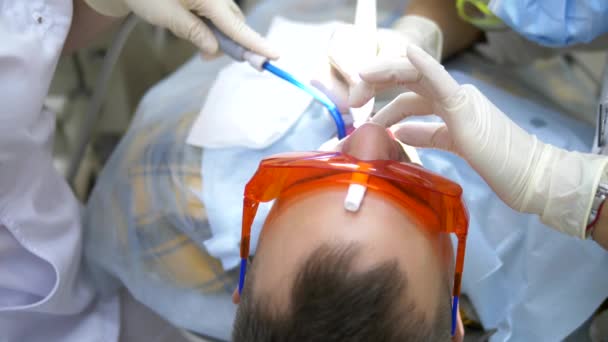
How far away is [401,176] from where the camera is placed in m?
0.71

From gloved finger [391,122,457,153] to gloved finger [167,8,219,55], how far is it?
0.37 metres

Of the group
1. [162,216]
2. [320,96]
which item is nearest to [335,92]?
[320,96]

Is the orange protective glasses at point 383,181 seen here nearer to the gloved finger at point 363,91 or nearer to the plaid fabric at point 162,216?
the gloved finger at point 363,91

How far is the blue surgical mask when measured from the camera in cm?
94

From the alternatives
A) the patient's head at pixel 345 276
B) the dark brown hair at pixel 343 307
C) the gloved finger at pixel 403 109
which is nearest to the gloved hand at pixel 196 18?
the gloved finger at pixel 403 109

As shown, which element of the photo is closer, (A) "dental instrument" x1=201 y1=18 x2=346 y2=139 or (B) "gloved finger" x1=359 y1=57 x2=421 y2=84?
(B) "gloved finger" x1=359 y1=57 x2=421 y2=84

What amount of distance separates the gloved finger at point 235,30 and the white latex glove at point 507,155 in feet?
0.83

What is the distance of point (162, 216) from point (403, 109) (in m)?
0.49

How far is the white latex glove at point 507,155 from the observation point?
752 millimetres

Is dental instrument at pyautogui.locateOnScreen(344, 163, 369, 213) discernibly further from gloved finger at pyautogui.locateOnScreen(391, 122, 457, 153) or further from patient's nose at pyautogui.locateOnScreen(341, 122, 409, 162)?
gloved finger at pyautogui.locateOnScreen(391, 122, 457, 153)

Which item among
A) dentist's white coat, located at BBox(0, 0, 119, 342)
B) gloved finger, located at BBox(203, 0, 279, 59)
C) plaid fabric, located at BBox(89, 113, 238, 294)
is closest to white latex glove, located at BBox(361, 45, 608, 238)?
gloved finger, located at BBox(203, 0, 279, 59)

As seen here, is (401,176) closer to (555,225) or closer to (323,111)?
(555,225)

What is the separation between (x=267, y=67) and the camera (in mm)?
961

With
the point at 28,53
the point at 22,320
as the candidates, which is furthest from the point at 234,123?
the point at 22,320
